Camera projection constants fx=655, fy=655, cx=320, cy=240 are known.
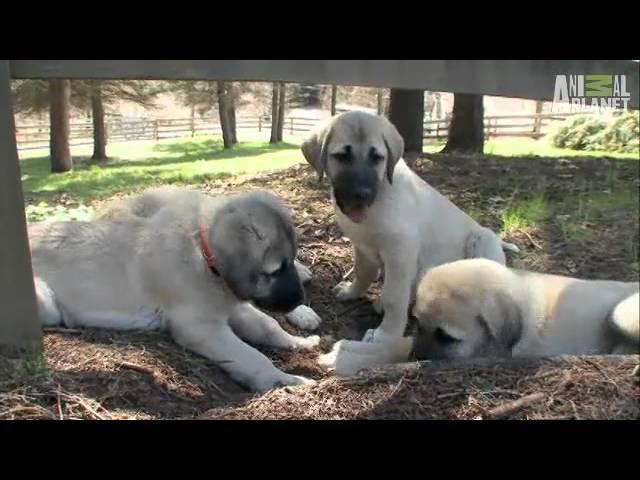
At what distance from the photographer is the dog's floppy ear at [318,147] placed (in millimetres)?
3605

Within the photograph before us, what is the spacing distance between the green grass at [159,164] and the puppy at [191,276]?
0.34m

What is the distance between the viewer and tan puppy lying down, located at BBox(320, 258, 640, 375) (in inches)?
111

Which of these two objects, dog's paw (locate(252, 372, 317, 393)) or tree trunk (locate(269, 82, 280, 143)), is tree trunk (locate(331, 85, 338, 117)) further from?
dog's paw (locate(252, 372, 317, 393))

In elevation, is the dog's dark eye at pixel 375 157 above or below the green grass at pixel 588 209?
above

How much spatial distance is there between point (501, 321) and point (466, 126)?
4.72ft

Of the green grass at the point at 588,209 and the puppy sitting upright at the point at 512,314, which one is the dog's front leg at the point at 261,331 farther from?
the green grass at the point at 588,209

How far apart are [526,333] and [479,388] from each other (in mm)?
496

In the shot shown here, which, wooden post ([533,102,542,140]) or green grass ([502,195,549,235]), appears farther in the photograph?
wooden post ([533,102,542,140])

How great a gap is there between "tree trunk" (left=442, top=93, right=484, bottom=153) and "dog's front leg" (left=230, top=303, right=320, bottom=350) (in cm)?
155

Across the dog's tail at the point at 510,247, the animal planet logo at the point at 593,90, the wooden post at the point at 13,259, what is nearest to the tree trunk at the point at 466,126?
the animal planet logo at the point at 593,90

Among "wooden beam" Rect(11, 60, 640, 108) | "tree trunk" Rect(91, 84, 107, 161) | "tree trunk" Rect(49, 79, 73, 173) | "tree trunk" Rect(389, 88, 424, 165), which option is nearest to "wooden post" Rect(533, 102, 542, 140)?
"tree trunk" Rect(389, 88, 424, 165)

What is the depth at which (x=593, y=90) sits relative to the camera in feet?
8.46
